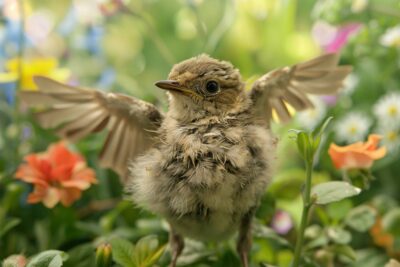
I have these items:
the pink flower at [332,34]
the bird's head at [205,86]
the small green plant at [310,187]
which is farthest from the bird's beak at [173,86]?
the pink flower at [332,34]

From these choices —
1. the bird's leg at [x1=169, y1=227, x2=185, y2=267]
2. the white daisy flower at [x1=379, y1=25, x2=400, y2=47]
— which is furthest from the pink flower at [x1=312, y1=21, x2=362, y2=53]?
the bird's leg at [x1=169, y1=227, x2=185, y2=267]

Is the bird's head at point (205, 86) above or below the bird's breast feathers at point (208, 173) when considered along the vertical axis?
above

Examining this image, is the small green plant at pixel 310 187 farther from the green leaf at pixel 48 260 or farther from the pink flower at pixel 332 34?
the pink flower at pixel 332 34

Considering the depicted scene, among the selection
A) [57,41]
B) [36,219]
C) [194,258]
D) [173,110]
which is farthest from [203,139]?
[57,41]

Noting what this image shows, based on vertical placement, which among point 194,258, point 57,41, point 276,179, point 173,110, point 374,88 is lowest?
point 194,258

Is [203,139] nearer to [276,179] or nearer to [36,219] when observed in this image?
[276,179]

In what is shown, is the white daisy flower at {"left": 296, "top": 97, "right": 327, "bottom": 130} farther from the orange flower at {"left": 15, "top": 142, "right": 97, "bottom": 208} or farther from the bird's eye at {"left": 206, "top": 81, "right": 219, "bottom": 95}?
the orange flower at {"left": 15, "top": 142, "right": 97, "bottom": 208}

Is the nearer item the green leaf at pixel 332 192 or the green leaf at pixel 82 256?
the green leaf at pixel 332 192

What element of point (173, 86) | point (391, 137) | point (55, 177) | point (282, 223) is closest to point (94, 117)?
point (55, 177)
